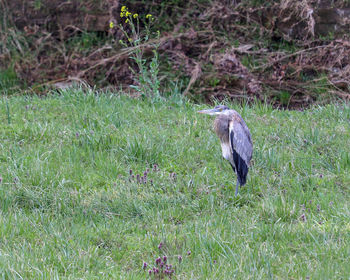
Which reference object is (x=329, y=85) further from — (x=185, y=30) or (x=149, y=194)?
(x=149, y=194)

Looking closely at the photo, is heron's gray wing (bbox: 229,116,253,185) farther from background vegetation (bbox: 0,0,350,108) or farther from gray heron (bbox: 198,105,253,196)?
background vegetation (bbox: 0,0,350,108)

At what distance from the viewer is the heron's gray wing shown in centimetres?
513

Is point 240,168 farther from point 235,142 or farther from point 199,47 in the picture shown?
point 199,47

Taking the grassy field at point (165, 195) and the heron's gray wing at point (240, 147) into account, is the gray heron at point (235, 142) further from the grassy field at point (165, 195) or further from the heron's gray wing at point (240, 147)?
the grassy field at point (165, 195)

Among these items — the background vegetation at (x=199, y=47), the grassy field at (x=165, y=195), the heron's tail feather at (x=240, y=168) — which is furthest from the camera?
the background vegetation at (x=199, y=47)

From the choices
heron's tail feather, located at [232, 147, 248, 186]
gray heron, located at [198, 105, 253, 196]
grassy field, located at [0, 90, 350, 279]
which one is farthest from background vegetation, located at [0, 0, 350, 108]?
heron's tail feather, located at [232, 147, 248, 186]

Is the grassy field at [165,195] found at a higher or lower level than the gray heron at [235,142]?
lower

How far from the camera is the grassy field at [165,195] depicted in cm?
396

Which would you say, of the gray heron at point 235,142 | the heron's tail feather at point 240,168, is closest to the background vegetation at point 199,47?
the gray heron at point 235,142

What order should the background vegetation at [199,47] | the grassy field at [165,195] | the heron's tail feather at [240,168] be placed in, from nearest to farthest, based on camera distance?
the grassy field at [165,195] → the heron's tail feather at [240,168] → the background vegetation at [199,47]

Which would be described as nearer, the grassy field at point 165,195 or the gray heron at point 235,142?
the grassy field at point 165,195

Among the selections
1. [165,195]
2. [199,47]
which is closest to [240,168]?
[165,195]

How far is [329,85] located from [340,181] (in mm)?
3603

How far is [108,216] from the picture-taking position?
15.7 ft
